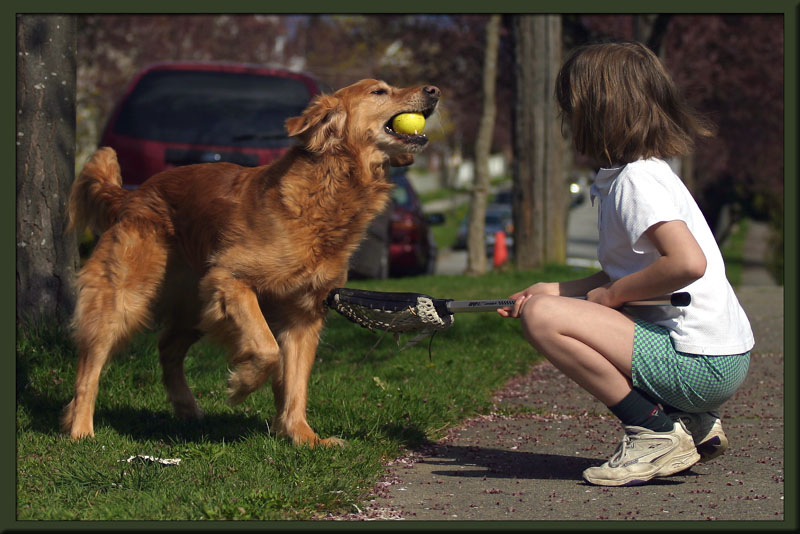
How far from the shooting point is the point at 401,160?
458 centimetres

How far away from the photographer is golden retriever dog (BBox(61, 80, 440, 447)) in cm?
419

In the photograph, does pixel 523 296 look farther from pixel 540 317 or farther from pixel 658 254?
pixel 658 254

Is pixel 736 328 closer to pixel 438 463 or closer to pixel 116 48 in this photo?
pixel 438 463

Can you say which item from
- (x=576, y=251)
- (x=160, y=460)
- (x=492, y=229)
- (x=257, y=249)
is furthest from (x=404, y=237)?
(x=492, y=229)

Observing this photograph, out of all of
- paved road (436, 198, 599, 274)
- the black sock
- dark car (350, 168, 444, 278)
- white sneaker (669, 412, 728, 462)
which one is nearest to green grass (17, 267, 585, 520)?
the black sock

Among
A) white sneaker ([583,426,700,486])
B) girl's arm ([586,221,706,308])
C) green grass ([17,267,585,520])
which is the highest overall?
girl's arm ([586,221,706,308])

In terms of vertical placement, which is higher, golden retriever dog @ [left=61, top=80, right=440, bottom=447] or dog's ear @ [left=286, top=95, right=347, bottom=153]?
dog's ear @ [left=286, top=95, right=347, bottom=153]

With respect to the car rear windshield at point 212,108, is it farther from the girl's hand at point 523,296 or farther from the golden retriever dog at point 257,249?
the girl's hand at point 523,296

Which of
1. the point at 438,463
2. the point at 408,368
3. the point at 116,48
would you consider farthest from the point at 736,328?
the point at 116,48

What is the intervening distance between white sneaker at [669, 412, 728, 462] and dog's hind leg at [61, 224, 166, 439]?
2.46 m

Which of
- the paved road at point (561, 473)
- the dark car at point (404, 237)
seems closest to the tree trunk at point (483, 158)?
the dark car at point (404, 237)

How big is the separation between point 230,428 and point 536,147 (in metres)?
8.31

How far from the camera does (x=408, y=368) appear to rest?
5793 millimetres

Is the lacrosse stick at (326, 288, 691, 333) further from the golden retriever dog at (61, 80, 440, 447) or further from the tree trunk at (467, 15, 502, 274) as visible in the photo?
the tree trunk at (467, 15, 502, 274)
